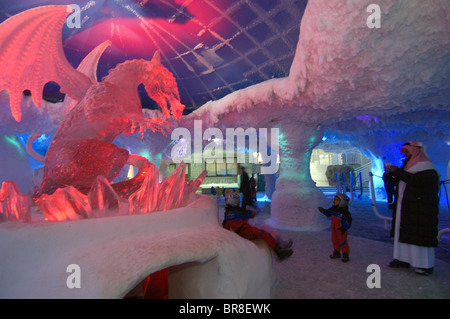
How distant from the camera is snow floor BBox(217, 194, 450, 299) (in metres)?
2.34

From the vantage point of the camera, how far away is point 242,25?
4.36m

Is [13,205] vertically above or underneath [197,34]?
underneath

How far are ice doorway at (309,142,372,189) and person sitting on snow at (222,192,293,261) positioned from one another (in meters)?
14.2

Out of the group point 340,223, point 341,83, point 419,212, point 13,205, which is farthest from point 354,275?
point 13,205

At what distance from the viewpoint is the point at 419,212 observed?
106 inches

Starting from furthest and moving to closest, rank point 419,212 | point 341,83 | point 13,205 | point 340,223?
point 341,83
point 340,223
point 419,212
point 13,205

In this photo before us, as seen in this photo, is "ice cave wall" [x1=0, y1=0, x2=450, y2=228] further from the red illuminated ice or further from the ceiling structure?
the red illuminated ice

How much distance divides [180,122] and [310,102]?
408 cm

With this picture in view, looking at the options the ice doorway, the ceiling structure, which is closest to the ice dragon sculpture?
the ceiling structure

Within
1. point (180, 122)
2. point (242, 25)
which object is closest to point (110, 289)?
point (242, 25)

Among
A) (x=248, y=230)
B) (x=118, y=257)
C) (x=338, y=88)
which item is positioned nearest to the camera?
(x=118, y=257)

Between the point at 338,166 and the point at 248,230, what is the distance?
16.4 meters

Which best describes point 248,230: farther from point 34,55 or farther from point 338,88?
point 34,55
